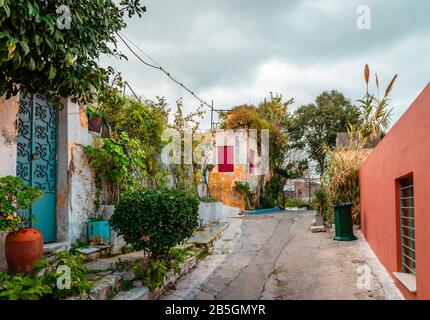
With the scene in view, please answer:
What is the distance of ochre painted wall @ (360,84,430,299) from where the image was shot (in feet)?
10.4

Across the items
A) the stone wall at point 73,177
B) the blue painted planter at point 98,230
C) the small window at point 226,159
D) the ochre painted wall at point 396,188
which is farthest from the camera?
the small window at point 226,159

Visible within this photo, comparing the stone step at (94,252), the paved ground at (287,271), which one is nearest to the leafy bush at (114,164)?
the stone step at (94,252)

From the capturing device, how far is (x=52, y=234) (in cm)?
562

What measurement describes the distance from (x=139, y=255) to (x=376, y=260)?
4.21 metres

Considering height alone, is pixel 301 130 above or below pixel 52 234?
above

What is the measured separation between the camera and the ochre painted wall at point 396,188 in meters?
3.18

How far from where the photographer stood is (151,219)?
471 centimetres

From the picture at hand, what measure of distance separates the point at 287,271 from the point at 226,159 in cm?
1032

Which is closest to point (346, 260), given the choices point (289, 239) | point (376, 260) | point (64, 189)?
point (376, 260)

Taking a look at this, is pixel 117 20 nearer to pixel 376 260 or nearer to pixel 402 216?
pixel 402 216

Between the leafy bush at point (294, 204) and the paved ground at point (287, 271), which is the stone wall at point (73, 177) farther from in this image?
the leafy bush at point (294, 204)

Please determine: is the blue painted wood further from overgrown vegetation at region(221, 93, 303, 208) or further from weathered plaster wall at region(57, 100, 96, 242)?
overgrown vegetation at region(221, 93, 303, 208)

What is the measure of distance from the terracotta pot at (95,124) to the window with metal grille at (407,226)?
5228 mm
